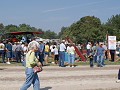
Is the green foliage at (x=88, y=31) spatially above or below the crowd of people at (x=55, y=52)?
above

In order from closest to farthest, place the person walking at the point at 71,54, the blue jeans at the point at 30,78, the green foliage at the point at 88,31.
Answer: the blue jeans at the point at 30,78 → the person walking at the point at 71,54 → the green foliage at the point at 88,31

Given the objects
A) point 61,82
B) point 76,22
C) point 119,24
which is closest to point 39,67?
point 61,82

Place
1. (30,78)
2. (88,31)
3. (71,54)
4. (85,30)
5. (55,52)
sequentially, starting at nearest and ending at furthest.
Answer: (30,78)
(71,54)
(55,52)
(88,31)
(85,30)

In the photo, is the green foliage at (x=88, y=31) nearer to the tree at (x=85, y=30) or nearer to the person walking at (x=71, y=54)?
the tree at (x=85, y=30)

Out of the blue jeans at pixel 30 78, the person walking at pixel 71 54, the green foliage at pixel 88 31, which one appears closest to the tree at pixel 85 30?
the green foliage at pixel 88 31

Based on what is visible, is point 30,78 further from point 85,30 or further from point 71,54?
point 85,30

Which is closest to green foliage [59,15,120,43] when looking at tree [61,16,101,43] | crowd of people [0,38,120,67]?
tree [61,16,101,43]

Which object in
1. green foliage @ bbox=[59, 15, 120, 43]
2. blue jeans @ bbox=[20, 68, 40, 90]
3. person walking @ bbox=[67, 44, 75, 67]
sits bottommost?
blue jeans @ bbox=[20, 68, 40, 90]

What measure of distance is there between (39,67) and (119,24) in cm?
11096

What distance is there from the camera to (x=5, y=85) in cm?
913

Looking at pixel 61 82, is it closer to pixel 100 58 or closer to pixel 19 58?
pixel 100 58

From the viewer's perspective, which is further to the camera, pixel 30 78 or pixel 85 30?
pixel 85 30

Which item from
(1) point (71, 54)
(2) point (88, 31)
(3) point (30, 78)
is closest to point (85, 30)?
(2) point (88, 31)

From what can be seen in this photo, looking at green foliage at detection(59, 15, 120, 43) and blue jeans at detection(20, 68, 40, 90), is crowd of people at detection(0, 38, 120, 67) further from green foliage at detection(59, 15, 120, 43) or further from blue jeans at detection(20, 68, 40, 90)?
green foliage at detection(59, 15, 120, 43)
